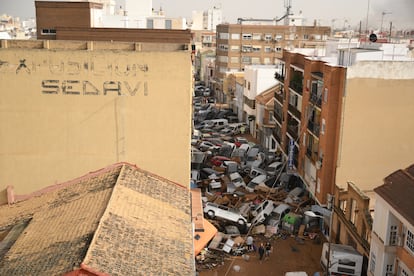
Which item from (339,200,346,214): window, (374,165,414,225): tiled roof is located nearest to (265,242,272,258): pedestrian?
(339,200,346,214): window

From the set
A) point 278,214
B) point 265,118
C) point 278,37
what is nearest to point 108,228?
point 278,214

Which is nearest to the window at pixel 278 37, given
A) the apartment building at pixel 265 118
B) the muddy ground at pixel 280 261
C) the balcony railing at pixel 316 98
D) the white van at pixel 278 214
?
the apartment building at pixel 265 118

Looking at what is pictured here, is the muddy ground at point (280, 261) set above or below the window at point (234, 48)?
below

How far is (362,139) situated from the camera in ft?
84.4

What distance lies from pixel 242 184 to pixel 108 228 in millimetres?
20811

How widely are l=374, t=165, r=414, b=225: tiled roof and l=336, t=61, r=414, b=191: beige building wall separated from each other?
322 inches

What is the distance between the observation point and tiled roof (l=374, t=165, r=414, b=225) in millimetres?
15864

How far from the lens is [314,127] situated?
93.1 ft

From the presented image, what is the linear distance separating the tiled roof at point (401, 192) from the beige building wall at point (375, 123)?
819 cm

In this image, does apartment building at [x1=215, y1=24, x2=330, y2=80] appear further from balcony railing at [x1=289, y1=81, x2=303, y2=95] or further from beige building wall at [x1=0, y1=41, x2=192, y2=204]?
beige building wall at [x1=0, y1=41, x2=192, y2=204]

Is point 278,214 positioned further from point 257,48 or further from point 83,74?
point 257,48

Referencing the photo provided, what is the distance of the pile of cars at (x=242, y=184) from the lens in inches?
1085

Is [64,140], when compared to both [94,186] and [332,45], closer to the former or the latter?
[94,186]

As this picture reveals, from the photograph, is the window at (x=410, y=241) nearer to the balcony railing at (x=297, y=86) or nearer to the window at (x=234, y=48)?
the balcony railing at (x=297, y=86)
